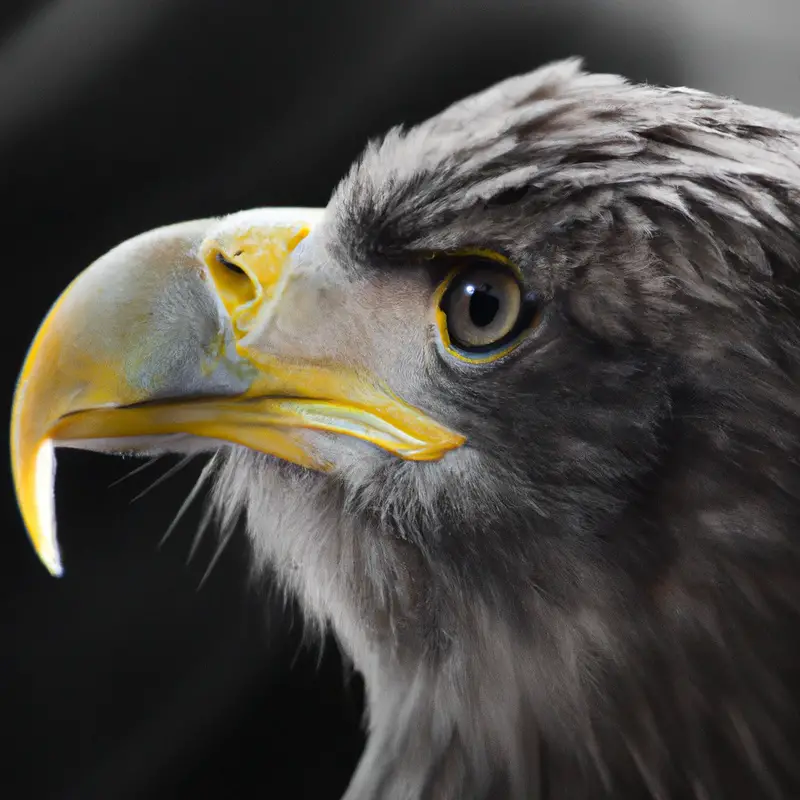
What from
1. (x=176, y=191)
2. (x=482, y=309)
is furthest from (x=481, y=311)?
(x=176, y=191)

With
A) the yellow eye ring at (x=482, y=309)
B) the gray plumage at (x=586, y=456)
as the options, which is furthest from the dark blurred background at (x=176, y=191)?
the yellow eye ring at (x=482, y=309)

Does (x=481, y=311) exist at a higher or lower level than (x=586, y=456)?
higher

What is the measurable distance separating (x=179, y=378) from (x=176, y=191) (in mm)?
511

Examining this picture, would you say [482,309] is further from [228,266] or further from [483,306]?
[228,266]

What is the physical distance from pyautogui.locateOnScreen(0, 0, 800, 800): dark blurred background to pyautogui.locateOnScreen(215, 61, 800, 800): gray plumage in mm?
345

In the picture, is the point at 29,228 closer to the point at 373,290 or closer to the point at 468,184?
the point at 373,290

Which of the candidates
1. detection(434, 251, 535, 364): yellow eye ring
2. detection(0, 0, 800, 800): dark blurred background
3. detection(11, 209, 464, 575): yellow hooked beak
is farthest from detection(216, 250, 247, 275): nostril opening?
detection(0, 0, 800, 800): dark blurred background

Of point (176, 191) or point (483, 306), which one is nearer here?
point (483, 306)

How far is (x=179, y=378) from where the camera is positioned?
0.85 m

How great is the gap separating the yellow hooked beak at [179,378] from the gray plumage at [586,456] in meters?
0.03

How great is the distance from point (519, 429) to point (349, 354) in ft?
0.60

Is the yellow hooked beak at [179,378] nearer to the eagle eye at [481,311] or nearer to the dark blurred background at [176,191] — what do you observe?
the eagle eye at [481,311]

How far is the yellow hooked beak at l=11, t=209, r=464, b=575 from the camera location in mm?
840

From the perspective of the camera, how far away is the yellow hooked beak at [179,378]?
33.1 inches
